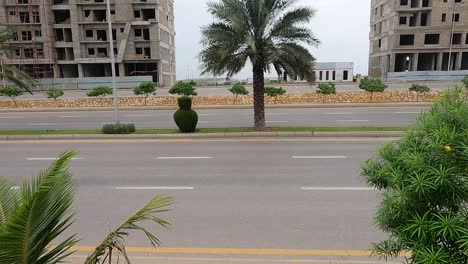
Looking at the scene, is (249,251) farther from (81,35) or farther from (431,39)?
(431,39)

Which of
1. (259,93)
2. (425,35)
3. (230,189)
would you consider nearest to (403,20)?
(425,35)

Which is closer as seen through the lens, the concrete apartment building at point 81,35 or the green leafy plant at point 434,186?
the green leafy plant at point 434,186

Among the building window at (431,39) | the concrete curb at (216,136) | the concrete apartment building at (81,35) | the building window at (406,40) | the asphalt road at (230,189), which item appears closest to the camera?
the asphalt road at (230,189)

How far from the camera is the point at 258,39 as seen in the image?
14.9 metres

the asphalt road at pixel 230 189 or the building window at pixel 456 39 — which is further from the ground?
the building window at pixel 456 39

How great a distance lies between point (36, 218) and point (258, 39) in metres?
13.8

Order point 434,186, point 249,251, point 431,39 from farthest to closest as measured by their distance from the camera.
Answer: point 431,39 → point 249,251 → point 434,186

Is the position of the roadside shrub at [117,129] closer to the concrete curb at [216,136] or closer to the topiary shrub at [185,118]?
the concrete curb at [216,136]

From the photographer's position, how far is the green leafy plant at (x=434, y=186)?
237cm

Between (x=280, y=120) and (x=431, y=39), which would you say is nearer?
(x=280, y=120)

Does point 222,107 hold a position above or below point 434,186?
below

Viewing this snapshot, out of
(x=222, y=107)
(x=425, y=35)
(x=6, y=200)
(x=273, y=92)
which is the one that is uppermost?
(x=425, y=35)

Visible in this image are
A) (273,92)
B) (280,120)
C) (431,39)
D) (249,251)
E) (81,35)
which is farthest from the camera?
(431,39)

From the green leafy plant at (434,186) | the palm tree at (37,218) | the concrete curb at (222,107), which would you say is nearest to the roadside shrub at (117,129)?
the concrete curb at (222,107)
